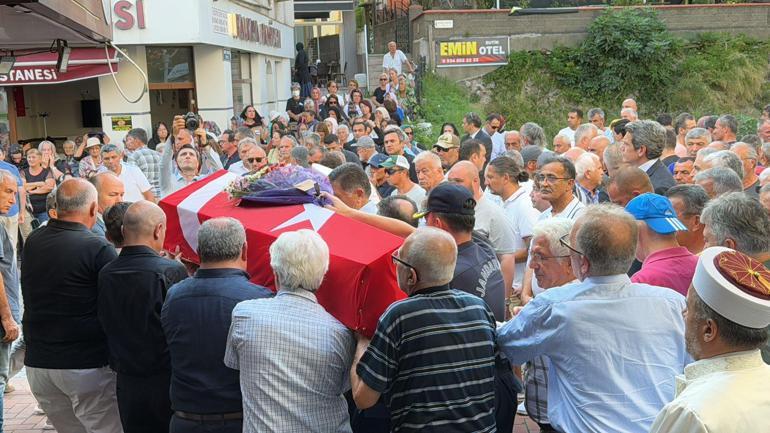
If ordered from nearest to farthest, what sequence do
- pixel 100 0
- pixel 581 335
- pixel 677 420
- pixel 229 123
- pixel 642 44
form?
pixel 677 420 → pixel 581 335 → pixel 100 0 → pixel 229 123 → pixel 642 44

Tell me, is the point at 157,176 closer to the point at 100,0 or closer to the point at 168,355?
the point at 100,0

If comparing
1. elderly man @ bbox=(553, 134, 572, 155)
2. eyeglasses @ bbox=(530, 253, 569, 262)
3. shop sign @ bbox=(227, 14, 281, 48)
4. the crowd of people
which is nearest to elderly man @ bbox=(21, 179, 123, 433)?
the crowd of people

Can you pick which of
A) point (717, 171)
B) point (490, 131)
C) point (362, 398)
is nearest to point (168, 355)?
point (362, 398)

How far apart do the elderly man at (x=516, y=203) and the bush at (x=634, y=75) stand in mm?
16145

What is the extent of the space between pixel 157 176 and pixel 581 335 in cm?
777

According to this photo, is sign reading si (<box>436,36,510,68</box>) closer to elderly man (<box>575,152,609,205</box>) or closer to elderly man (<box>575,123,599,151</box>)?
elderly man (<box>575,123,599,151</box>)

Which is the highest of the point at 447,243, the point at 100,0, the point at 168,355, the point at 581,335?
the point at 100,0

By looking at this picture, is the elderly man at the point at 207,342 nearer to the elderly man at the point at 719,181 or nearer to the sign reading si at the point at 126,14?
the elderly man at the point at 719,181

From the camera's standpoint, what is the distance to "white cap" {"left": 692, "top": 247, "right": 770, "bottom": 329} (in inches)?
88.4

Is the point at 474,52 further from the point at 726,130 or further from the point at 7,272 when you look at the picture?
the point at 7,272

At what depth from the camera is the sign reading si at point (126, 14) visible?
14.5m

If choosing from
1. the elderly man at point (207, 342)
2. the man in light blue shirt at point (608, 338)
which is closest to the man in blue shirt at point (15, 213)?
the elderly man at point (207, 342)

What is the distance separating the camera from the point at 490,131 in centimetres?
1218

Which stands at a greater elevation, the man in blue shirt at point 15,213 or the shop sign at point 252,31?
the shop sign at point 252,31
